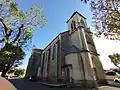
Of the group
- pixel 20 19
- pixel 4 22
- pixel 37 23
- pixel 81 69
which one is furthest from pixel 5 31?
pixel 81 69

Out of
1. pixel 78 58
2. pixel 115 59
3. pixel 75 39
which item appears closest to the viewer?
pixel 78 58

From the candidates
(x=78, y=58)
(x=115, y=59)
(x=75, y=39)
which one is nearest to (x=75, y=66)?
(x=78, y=58)

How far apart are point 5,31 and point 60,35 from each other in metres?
12.9

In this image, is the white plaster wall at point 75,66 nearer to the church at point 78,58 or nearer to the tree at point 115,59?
the church at point 78,58

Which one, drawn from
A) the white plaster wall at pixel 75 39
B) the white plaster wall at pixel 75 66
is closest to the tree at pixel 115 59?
the white plaster wall at pixel 75 39

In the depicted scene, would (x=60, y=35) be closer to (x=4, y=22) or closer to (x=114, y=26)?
(x=4, y=22)

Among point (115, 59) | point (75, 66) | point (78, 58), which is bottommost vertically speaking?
point (75, 66)

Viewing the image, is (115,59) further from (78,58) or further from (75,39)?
(78,58)

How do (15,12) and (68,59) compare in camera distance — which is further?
(68,59)

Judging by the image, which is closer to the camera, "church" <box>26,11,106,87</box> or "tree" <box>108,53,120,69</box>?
"church" <box>26,11,106,87</box>

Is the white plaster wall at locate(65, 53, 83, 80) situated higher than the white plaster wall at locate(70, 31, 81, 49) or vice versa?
the white plaster wall at locate(70, 31, 81, 49)

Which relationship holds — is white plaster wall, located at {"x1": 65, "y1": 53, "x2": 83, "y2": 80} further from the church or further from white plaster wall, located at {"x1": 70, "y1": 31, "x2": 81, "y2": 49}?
white plaster wall, located at {"x1": 70, "y1": 31, "x2": 81, "y2": 49}

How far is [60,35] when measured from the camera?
89.2 ft

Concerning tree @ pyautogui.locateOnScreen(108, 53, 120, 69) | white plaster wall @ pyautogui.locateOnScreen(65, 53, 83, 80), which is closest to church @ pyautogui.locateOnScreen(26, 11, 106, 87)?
white plaster wall @ pyautogui.locateOnScreen(65, 53, 83, 80)
